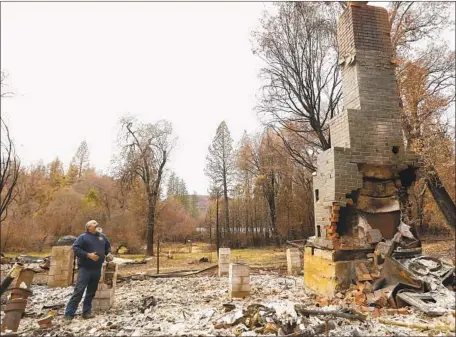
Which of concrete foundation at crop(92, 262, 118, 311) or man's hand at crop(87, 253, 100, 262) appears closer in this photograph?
man's hand at crop(87, 253, 100, 262)

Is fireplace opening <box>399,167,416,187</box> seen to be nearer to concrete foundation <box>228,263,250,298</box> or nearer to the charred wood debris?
the charred wood debris

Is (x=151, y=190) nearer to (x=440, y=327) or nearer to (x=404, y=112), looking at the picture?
(x=404, y=112)

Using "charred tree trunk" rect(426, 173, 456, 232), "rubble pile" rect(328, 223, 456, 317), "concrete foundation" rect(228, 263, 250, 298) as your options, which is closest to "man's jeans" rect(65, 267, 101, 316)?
"concrete foundation" rect(228, 263, 250, 298)

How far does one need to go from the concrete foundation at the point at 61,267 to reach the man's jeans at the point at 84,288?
337 centimetres

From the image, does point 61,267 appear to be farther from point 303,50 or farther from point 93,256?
point 303,50

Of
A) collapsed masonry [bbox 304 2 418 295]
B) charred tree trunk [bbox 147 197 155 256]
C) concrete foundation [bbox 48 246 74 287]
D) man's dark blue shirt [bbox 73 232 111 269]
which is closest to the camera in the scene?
man's dark blue shirt [bbox 73 232 111 269]

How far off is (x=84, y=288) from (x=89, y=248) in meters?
0.70

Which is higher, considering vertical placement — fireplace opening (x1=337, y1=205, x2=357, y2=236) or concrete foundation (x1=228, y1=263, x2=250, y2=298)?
fireplace opening (x1=337, y1=205, x2=357, y2=236)

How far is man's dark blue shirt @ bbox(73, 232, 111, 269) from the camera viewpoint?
4.93m

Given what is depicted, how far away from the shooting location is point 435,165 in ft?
27.4

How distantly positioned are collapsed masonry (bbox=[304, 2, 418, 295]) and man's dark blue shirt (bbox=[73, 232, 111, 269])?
4564 millimetres

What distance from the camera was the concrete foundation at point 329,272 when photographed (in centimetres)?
538

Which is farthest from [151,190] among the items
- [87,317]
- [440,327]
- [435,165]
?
[440,327]

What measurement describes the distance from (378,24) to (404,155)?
10.4ft
